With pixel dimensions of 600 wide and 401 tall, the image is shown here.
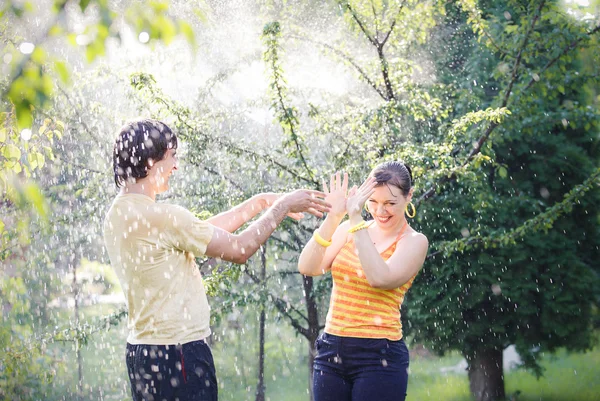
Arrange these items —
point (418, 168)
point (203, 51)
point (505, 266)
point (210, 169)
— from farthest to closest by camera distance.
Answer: point (203, 51), point (505, 266), point (210, 169), point (418, 168)

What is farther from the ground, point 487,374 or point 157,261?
point 157,261

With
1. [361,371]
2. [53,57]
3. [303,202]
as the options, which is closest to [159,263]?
[303,202]

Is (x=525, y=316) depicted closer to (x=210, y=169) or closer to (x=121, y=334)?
(x=210, y=169)

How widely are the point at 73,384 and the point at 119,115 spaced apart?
495cm

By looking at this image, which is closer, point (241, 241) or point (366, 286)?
point (241, 241)

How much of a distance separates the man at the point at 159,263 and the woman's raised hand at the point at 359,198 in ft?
1.47

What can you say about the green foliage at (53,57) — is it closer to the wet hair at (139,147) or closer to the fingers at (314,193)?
the wet hair at (139,147)

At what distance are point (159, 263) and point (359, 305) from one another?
0.85 meters

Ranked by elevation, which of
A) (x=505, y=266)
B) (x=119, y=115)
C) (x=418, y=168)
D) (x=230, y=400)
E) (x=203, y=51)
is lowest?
(x=230, y=400)

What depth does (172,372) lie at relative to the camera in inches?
86.7

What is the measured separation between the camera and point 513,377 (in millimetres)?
8180

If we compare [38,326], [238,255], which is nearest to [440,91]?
[238,255]

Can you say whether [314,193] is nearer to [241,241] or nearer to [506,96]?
[241,241]

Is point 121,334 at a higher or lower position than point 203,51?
lower
